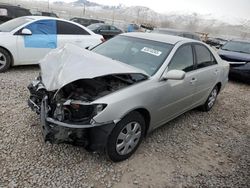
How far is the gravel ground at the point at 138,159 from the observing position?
108 inches

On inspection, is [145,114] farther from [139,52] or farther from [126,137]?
[139,52]

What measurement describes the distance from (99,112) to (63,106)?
423mm

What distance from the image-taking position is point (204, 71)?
4266mm

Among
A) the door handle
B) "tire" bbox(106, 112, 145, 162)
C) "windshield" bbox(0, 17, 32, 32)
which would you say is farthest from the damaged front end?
"windshield" bbox(0, 17, 32, 32)

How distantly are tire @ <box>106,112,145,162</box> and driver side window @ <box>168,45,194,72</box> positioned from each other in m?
0.96

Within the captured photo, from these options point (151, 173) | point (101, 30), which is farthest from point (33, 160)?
point (101, 30)

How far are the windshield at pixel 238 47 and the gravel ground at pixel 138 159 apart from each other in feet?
16.4

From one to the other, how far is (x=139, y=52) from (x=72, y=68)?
122 cm

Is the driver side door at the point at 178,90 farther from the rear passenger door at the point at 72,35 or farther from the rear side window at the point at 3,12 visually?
the rear side window at the point at 3,12

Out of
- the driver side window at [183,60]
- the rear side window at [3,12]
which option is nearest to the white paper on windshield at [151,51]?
the driver side window at [183,60]

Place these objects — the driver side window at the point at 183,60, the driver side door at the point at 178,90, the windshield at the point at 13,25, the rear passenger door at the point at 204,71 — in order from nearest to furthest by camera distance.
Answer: the driver side door at the point at 178,90, the driver side window at the point at 183,60, the rear passenger door at the point at 204,71, the windshield at the point at 13,25

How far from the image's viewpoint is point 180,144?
12.2 ft

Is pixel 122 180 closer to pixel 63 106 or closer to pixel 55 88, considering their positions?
pixel 63 106

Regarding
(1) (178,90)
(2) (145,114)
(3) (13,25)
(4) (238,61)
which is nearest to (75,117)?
(2) (145,114)
